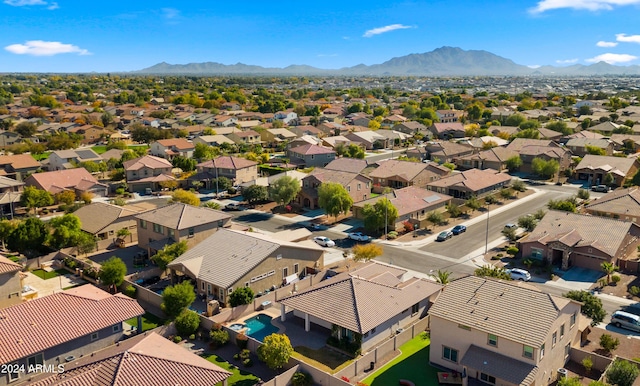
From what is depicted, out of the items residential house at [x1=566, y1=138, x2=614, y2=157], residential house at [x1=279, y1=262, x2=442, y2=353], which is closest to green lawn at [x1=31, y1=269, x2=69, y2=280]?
residential house at [x1=279, y1=262, x2=442, y2=353]

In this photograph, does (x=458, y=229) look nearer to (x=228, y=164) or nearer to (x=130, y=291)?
(x=130, y=291)

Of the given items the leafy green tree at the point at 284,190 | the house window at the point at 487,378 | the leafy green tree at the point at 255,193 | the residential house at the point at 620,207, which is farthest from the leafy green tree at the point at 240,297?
the residential house at the point at 620,207

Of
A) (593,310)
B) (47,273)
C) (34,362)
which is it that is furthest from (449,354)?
(47,273)

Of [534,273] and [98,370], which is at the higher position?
[98,370]

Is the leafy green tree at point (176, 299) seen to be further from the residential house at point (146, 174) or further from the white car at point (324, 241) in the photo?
the residential house at point (146, 174)

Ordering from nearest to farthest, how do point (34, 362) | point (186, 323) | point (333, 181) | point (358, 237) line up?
point (34, 362) < point (186, 323) < point (358, 237) < point (333, 181)

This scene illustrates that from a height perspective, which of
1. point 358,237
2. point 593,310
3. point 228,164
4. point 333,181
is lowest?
point 358,237

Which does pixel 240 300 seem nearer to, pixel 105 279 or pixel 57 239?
pixel 105 279

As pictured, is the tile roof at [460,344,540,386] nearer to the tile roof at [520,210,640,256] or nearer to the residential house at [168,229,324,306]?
the residential house at [168,229,324,306]

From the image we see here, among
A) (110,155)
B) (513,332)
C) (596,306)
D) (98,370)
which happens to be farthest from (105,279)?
(110,155)
